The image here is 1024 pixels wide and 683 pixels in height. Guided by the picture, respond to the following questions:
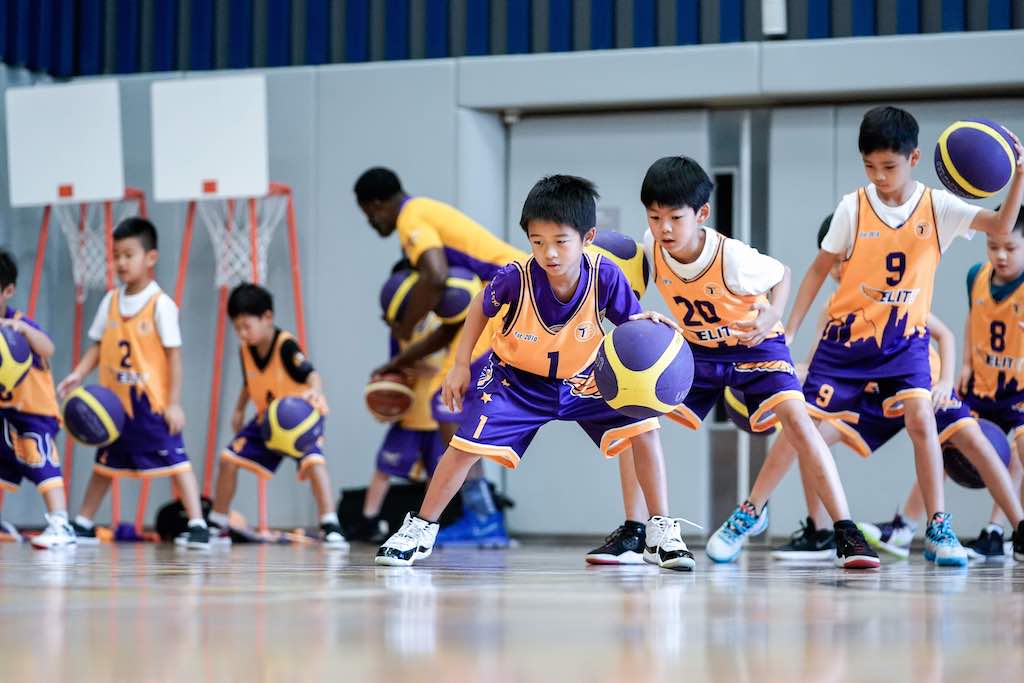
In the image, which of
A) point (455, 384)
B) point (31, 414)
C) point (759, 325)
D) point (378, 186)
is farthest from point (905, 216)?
point (31, 414)

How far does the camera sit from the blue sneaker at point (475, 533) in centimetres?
640

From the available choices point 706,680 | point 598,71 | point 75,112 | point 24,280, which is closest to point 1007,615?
point 706,680

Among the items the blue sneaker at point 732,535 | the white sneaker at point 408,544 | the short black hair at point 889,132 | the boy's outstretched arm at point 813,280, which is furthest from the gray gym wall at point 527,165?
the white sneaker at point 408,544

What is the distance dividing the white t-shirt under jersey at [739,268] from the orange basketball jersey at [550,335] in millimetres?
363

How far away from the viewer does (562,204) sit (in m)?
3.73

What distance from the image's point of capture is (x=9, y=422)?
5.80 metres

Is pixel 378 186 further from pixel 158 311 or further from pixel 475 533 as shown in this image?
pixel 475 533

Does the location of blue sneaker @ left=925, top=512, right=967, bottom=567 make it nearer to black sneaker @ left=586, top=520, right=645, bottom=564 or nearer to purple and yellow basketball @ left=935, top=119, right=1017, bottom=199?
black sneaker @ left=586, top=520, right=645, bottom=564

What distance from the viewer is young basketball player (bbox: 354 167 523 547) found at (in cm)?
598

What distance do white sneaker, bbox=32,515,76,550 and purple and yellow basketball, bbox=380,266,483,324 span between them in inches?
68.6

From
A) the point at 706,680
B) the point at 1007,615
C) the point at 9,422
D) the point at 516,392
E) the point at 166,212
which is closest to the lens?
the point at 706,680

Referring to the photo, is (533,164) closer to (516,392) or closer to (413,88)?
(413,88)

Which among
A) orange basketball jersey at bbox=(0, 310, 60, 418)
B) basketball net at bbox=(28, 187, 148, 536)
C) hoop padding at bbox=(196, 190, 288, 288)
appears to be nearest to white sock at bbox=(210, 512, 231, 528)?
orange basketball jersey at bbox=(0, 310, 60, 418)

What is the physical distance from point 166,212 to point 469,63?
2059 mm
